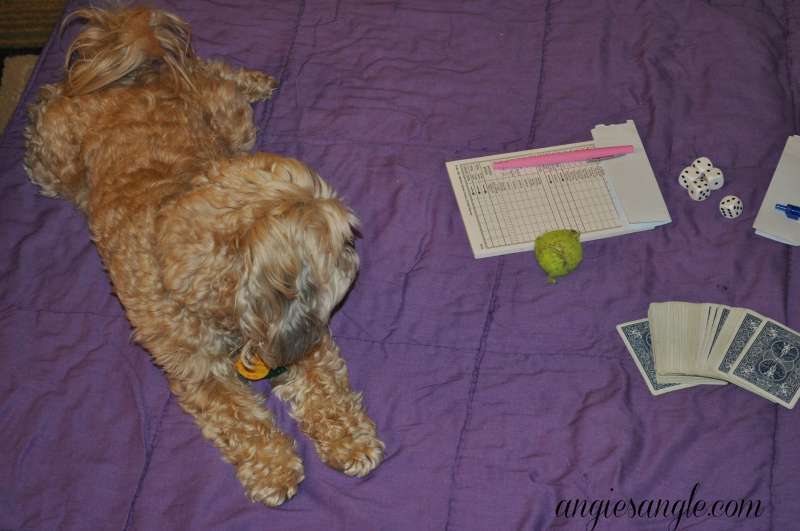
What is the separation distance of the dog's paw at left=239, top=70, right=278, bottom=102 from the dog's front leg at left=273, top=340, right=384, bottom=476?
1371 mm

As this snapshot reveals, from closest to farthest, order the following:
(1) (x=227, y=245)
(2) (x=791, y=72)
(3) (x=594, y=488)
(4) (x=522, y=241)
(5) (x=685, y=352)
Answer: (1) (x=227, y=245) < (3) (x=594, y=488) < (5) (x=685, y=352) < (4) (x=522, y=241) < (2) (x=791, y=72)

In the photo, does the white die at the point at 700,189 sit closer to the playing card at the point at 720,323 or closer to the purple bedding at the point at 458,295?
the purple bedding at the point at 458,295

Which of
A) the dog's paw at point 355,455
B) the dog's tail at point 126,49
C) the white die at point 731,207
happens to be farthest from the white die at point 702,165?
the dog's tail at point 126,49

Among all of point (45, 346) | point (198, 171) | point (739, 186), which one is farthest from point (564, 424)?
point (45, 346)

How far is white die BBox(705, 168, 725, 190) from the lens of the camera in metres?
3.46

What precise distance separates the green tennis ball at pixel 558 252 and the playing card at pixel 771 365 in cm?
74

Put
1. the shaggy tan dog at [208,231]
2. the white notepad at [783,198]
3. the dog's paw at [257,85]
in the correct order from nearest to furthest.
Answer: the shaggy tan dog at [208,231] < the white notepad at [783,198] < the dog's paw at [257,85]

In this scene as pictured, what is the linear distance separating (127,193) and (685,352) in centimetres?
223

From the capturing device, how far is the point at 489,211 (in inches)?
139

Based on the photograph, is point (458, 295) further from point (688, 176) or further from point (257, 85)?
point (257, 85)

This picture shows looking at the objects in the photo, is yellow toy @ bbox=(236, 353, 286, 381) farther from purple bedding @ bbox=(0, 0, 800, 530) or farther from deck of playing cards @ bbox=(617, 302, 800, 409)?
deck of playing cards @ bbox=(617, 302, 800, 409)

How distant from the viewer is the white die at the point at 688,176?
349cm

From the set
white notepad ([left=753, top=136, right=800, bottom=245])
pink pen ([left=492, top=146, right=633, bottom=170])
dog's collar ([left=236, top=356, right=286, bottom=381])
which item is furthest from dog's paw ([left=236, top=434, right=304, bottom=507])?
white notepad ([left=753, top=136, right=800, bottom=245])

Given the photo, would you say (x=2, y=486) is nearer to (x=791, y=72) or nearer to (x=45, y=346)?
(x=45, y=346)
